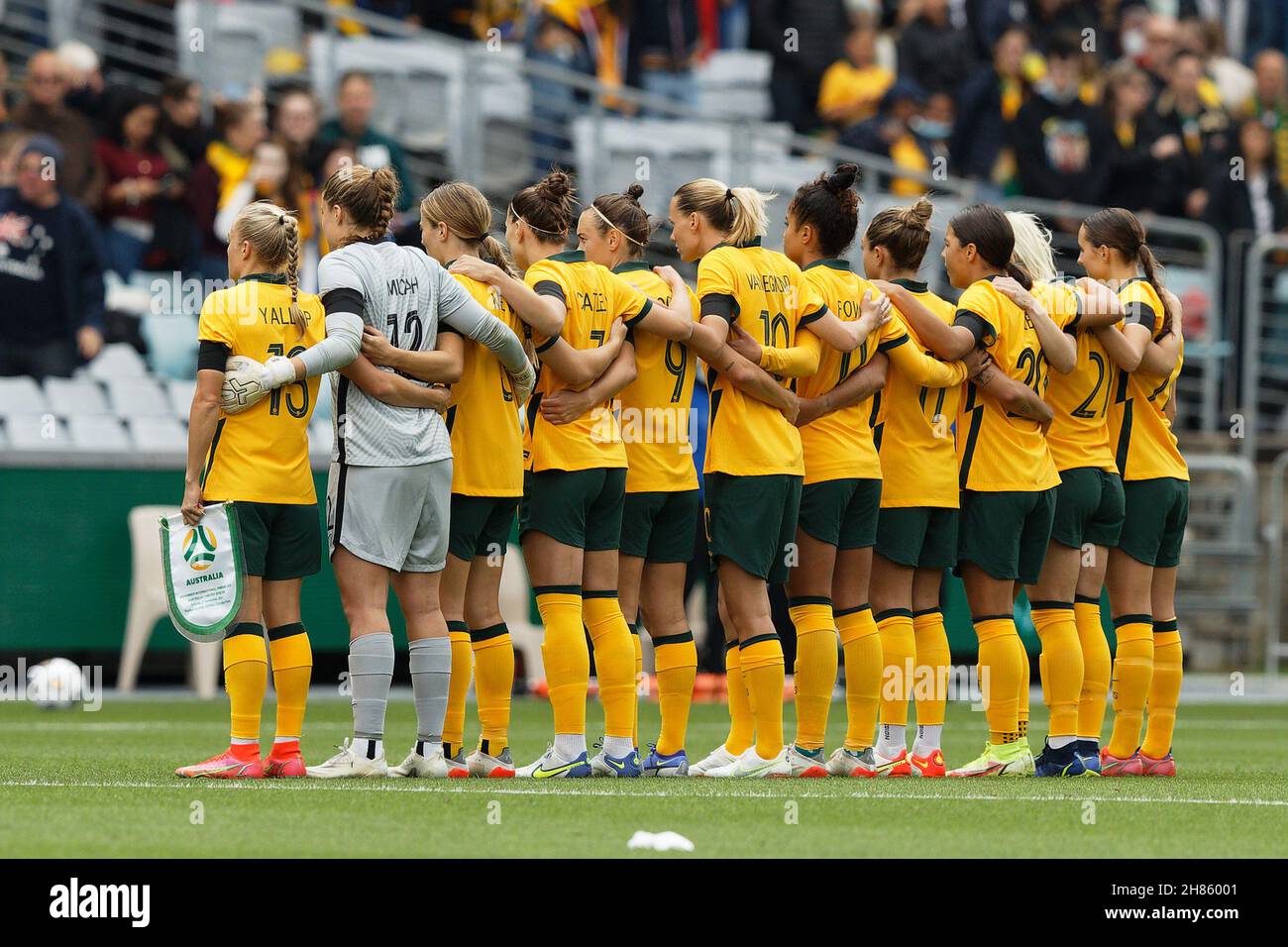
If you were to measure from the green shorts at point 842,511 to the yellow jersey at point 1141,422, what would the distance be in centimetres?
129

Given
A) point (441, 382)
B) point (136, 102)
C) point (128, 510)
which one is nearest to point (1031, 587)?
point (441, 382)

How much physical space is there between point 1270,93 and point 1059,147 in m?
2.99

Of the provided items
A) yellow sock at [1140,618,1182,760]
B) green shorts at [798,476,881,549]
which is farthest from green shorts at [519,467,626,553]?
yellow sock at [1140,618,1182,760]

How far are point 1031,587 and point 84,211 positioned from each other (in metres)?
8.47

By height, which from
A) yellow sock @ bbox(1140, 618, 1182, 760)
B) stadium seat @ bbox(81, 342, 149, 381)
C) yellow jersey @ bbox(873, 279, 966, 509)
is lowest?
yellow sock @ bbox(1140, 618, 1182, 760)

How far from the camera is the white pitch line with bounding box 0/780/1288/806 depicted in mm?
7789

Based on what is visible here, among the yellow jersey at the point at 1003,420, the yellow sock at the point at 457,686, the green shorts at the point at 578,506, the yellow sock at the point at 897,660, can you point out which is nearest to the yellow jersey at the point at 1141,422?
the yellow jersey at the point at 1003,420

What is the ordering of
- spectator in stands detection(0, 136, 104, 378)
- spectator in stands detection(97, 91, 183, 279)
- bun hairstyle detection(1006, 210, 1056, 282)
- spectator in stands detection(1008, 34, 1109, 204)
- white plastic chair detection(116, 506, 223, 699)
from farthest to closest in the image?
spectator in stands detection(1008, 34, 1109, 204) → spectator in stands detection(97, 91, 183, 279) → spectator in stands detection(0, 136, 104, 378) → white plastic chair detection(116, 506, 223, 699) → bun hairstyle detection(1006, 210, 1056, 282)

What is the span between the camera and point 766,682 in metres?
8.71

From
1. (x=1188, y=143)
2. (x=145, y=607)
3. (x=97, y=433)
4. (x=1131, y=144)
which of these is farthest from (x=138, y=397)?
(x=1188, y=143)

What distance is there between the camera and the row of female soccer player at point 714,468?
324 inches

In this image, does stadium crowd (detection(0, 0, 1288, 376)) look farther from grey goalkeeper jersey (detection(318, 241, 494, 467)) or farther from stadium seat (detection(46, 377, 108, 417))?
grey goalkeeper jersey (detection(318, 241, 494, 467))

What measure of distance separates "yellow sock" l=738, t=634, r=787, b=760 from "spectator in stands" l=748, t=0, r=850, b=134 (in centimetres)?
1219

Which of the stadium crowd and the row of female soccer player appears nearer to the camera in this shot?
the row of female soccer player
